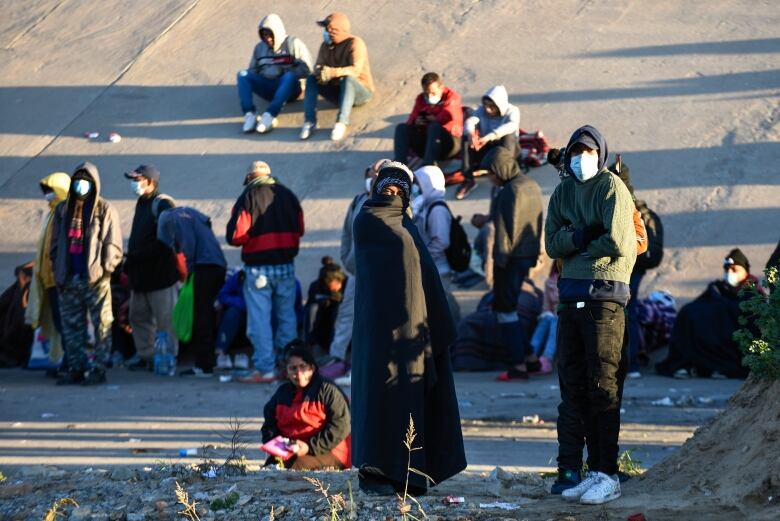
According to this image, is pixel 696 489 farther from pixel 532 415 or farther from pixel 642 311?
pixel 642 311

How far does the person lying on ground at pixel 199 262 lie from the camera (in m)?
11.8

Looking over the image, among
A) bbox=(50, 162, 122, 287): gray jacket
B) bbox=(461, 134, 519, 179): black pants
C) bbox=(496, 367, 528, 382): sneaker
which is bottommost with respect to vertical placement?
bbox=(496, 367, 528, 382): sneaker

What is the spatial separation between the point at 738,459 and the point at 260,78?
10403 millimetres

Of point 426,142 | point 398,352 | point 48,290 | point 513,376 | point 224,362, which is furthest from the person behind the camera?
point 426,142

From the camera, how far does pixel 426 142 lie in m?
13.9

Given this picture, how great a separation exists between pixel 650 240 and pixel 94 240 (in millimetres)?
4718

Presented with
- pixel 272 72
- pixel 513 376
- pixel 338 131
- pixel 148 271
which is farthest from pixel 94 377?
pixel 272 72

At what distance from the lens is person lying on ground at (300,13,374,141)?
49.3 feet

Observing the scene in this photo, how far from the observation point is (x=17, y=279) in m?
13.0

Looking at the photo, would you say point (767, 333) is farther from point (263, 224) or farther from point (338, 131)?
point (338, 131)

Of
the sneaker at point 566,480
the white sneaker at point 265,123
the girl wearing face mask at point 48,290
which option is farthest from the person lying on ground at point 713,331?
the white sneaker at point 265,123

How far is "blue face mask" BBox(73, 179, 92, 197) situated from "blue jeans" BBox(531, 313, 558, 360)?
411cm

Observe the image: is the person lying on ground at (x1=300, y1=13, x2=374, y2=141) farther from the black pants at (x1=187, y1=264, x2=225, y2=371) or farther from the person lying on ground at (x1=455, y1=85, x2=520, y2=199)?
the black pants at (x1=187, y1=264, x2=225, y2=371)

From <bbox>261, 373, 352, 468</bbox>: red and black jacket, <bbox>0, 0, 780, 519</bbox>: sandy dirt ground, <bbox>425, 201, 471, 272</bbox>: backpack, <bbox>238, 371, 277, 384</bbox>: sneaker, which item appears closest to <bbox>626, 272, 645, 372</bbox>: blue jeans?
<bbox>0, 0, 780, 519</bbox>: sandy dirt ground
